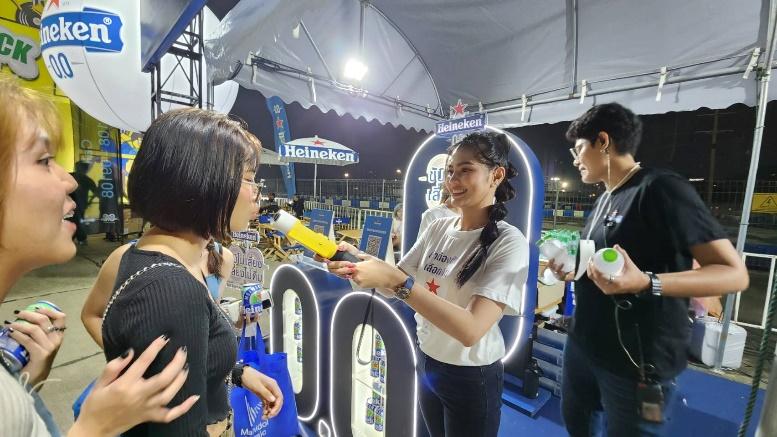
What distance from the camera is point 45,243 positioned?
651 millimetres

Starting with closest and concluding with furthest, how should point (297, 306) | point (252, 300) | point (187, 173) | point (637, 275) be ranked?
point (187, 173) < point (637, 275) < point (252, 300) < point (297, 306)

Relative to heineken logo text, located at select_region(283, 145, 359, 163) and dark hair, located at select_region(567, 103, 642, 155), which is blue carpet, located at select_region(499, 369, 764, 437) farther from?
heineken logo text, located at select_region(283, 145, 359, 163)

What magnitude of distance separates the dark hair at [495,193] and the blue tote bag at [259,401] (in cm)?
128

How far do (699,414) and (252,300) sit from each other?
10.2 feet

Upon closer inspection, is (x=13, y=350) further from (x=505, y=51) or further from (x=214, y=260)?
(x=505, y=51)

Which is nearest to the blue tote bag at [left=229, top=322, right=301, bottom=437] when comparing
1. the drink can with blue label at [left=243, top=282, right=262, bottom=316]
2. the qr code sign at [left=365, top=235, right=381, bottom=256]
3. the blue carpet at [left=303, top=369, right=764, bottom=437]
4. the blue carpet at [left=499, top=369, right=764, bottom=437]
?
the drink can with blue label at [left=243, top=282, right=262, bottom=316]

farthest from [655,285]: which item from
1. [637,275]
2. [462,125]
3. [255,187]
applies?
[462,125]

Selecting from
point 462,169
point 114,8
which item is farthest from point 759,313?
point 114,8

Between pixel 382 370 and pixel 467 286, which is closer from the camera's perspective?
pixel 467 286

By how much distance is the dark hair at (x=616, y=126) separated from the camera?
1108 millimetres

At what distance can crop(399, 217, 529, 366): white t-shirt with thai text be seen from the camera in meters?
1.07

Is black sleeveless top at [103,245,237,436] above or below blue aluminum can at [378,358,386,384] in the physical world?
above

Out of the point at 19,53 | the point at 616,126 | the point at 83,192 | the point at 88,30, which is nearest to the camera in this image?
the point at 616,126

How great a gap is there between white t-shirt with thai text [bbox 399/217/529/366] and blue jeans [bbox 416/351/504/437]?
0.04 metres
